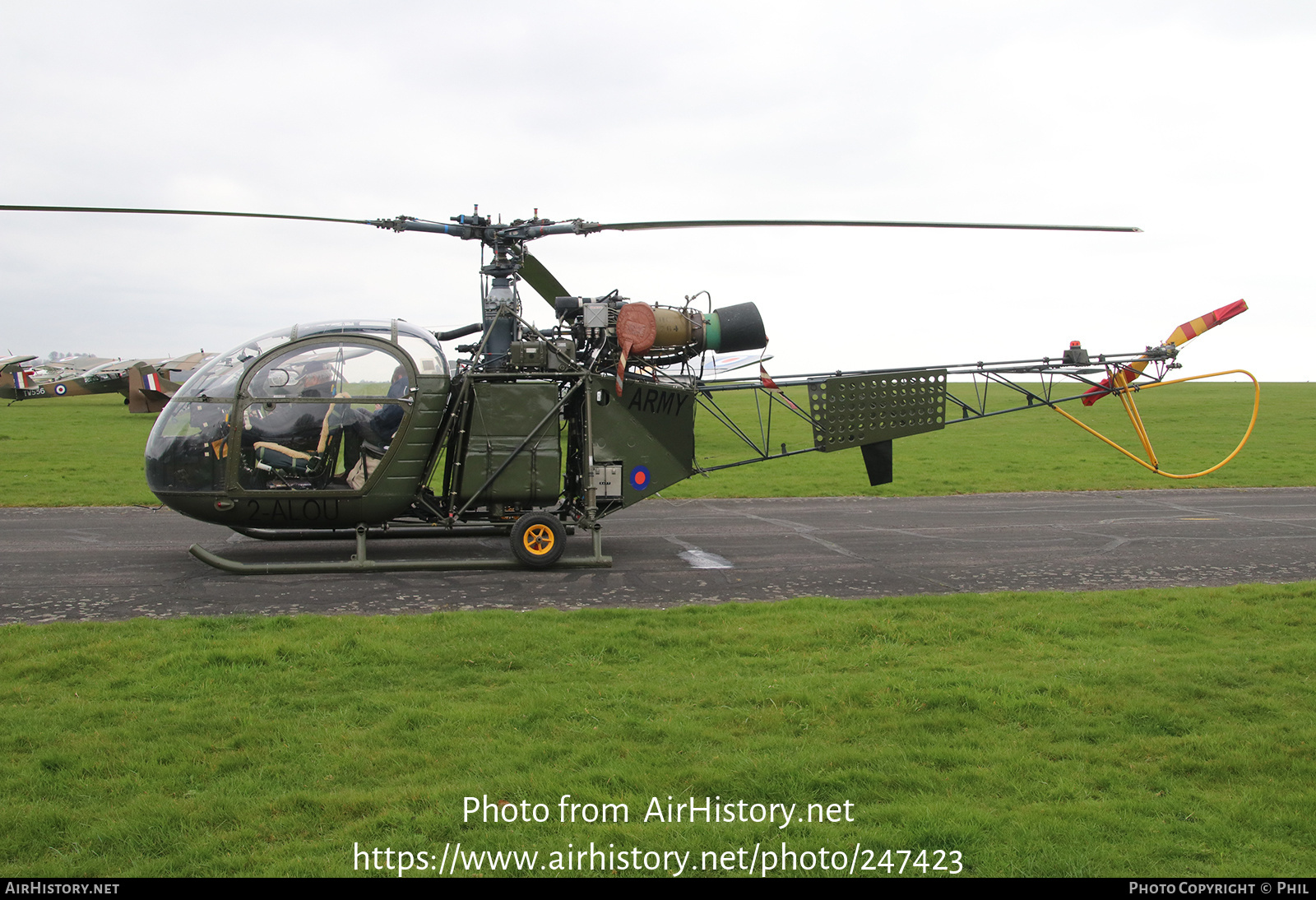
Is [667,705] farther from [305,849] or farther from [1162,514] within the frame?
[1162,514]

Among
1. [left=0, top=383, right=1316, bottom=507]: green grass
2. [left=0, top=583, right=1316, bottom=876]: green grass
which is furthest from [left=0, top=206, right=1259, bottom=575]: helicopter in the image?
[left=0, top=383, right=1316, bottom=507]: green grass

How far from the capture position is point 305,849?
4207mm

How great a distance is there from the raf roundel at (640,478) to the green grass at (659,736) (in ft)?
12.2

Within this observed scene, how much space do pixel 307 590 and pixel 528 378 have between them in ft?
12.1

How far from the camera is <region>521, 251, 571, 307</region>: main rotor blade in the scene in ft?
37.3

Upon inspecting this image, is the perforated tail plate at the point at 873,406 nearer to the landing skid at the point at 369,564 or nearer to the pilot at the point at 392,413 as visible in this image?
the landing skid at the point at 369,564

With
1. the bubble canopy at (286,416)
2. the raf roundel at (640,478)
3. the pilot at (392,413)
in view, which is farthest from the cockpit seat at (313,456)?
the raf roundel at (640,478)

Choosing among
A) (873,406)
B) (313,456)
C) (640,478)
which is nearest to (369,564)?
(313,456)

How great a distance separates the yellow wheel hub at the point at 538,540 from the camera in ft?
37.4

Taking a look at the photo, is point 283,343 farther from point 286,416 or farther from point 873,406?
point 873,406

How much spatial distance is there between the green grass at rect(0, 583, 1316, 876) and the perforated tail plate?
437 cm

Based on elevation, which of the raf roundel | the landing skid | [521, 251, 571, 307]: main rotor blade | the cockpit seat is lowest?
the landing skid

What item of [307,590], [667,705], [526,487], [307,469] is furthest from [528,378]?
[667,705]

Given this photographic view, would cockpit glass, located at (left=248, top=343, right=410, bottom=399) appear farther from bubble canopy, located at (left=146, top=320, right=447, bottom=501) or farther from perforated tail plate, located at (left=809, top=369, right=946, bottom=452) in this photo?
perforated tail plate, located at (left=809, top=369, right=946, bottom=452)
